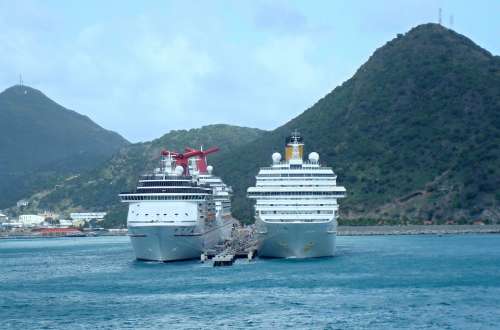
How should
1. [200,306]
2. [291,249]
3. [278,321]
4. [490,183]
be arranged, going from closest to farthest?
[278,321] < [200,306] < [291,249] < [490,183]

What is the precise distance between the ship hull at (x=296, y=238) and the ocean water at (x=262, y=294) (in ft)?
4.34

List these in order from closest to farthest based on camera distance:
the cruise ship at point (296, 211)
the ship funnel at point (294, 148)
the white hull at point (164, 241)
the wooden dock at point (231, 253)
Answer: the cruise ship at point (296, 211) < the white hull at point (164, 241) < the wooden dock at point (231, 253) < the ship funnel at point (294, 148)

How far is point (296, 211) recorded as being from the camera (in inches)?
3989

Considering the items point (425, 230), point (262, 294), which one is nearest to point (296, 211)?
point (262, 294)

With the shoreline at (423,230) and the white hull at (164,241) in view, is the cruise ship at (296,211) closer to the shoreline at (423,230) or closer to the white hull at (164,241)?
the white hull at (164,241)

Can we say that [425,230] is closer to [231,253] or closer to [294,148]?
[294,148]

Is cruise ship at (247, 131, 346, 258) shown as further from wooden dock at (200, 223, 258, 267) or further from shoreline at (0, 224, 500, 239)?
shoreline at (0, 224, 500, 239)

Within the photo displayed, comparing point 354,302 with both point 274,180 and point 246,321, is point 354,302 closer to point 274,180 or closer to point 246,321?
point 246,321

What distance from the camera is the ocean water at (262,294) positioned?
66.6 meters

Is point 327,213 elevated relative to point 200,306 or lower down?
elevated

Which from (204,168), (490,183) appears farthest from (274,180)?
(490,183)

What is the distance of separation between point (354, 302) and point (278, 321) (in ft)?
31.4

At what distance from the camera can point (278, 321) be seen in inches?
2598

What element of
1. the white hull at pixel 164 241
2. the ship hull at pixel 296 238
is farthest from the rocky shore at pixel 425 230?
the ship hull at pixel 296 238
